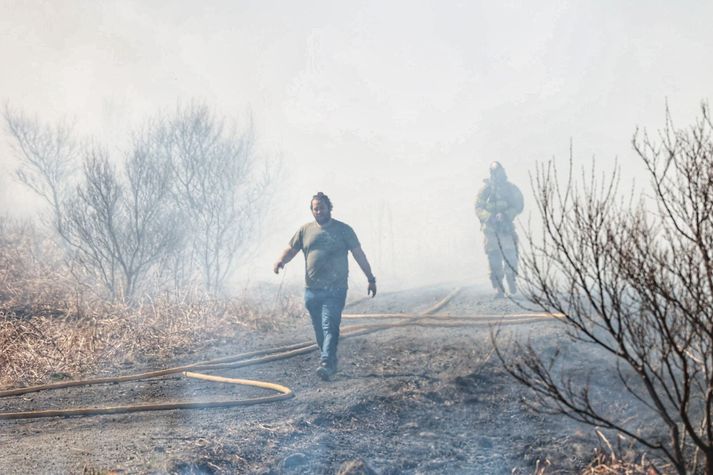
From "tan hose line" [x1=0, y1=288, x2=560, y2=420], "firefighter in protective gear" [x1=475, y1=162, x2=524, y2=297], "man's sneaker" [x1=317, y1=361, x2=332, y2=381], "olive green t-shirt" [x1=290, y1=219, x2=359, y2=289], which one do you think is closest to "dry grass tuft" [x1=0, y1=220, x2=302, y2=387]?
"tan hose line" [x1=0, y1=288, x2=560, y2=420]

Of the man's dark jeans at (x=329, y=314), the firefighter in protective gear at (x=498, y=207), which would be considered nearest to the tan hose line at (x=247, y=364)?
the man's dark jeans at (x=329, y=314)

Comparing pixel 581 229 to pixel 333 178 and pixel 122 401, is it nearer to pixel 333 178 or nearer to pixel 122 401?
pixel 122 401

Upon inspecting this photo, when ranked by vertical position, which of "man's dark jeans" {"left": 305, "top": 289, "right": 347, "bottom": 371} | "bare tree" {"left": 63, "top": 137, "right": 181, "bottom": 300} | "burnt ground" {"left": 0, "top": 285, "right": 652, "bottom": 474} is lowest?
"burnt ground" {"left": 0, "top": 285, "right": 652, "bottom": 474}

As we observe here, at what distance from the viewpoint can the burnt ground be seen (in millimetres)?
4141

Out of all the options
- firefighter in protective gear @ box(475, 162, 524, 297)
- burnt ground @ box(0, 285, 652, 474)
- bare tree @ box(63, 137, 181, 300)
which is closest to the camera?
burnt ground @ box(0, 285, 652, 474)

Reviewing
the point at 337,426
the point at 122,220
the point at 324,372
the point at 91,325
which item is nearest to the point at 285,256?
the point at 324,372

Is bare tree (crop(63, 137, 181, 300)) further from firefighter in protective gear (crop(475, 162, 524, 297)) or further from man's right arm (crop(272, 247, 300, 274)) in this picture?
firefighter in protective gear (crop(475, 162, 524, 297))

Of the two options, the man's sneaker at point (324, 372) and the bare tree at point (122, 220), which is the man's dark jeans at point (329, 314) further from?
the bare tree at point (122, 220)

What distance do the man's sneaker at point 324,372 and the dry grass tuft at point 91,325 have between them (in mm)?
2333

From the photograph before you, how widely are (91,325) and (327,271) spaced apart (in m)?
4.46

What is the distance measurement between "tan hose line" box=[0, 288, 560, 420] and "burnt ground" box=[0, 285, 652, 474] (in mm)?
82

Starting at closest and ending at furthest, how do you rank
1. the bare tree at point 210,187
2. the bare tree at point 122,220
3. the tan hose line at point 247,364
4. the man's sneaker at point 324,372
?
the tan hose line at point 247,364 → the man's sneaker at point 324,372 → the bare tree at point 122,220 → the bare tree at point 210,187

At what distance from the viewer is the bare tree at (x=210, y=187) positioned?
14.0 metres

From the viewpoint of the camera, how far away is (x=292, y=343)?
7824mm
